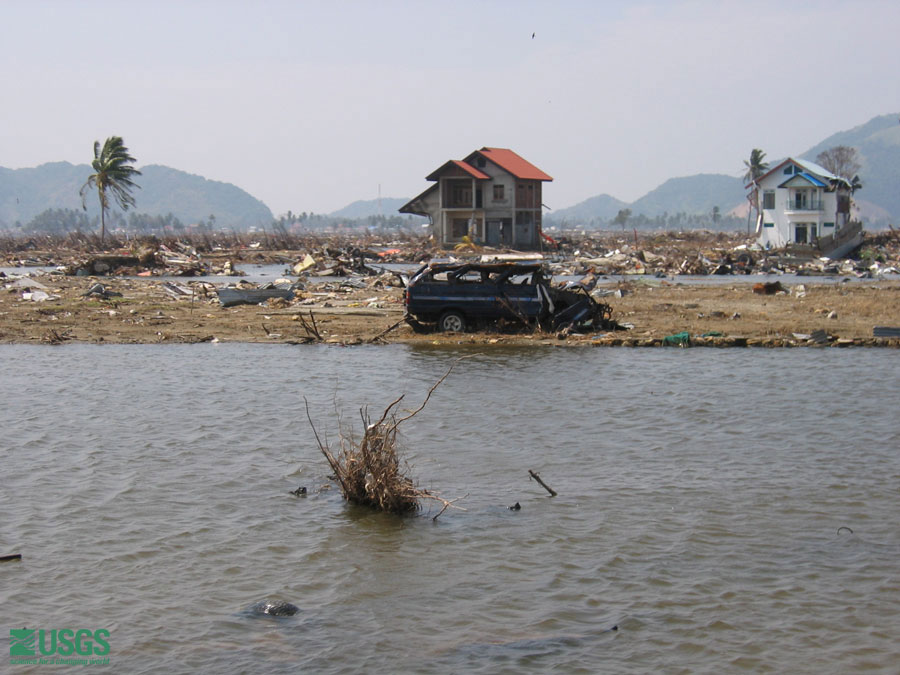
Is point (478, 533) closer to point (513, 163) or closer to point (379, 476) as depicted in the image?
point (379, 476)

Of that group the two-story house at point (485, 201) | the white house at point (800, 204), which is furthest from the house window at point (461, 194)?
the white house at point (800, 204)

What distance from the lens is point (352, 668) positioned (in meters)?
5.51

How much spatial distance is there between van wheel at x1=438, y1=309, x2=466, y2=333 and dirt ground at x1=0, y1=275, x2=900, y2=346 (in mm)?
205

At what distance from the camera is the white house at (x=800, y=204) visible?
208 ft

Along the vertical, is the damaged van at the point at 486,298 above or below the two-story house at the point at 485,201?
below

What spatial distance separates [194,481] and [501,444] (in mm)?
3659

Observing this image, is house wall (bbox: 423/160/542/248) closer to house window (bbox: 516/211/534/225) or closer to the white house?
house window (bbox: 516/211/534/225)

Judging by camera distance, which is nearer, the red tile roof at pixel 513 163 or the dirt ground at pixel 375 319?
the dirt ground at pixel 375 319

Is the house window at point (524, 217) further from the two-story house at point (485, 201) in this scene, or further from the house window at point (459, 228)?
the house window at point (459, 228)

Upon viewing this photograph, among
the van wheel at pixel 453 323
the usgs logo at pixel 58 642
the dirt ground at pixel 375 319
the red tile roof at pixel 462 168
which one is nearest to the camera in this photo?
the usgs logo at pixel 58 642

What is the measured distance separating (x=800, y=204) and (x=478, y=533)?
62.7 meters

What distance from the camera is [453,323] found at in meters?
19.5

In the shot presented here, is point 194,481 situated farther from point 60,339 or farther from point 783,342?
point 783,342

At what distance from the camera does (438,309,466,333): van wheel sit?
1942 cm
